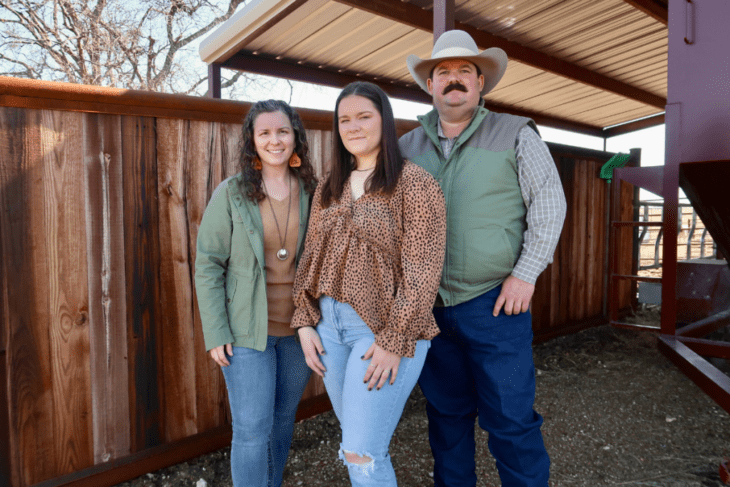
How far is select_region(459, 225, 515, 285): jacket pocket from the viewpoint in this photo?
1794 millimetres

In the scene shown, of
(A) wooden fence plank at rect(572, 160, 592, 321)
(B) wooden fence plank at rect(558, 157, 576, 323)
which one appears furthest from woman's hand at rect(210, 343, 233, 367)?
(A) wooden fence plank at rect(572, 160, 592, 321)

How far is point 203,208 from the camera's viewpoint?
8.68 ft

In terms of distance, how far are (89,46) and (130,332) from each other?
12.0 meters

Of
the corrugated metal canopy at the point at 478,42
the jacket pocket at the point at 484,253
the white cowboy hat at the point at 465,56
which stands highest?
the corrugated metal canopy at the point at 478,42

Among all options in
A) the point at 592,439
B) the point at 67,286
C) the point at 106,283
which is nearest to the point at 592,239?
the point at 592,439

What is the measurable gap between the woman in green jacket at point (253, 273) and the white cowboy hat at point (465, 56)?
661 millimetres

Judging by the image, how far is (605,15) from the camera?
5.06m

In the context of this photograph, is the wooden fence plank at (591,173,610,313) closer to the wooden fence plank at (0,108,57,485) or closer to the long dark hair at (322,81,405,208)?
the long dark hair at (322,81,405,208)

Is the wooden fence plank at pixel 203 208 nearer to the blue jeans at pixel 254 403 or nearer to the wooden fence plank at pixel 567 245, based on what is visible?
the blue jeans at pixel 254 403

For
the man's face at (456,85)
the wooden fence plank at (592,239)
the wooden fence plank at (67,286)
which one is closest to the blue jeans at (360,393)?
the man's face at (456,85)

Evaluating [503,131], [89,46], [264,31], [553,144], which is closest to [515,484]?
[503,131]

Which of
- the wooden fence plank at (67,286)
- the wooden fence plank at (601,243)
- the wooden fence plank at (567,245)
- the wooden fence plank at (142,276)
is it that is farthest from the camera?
the wooden fence plank at (601,243)

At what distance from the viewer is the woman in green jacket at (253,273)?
5.65ft

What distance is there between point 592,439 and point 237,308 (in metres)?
2.47
